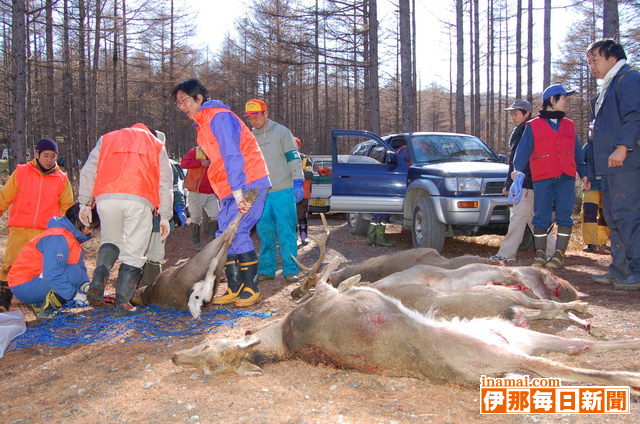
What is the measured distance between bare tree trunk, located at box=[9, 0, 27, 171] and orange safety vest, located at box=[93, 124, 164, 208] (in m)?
7.28

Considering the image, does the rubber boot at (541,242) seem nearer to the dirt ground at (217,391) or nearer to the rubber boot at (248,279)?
the dirt ground at (217,391)

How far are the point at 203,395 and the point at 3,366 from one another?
1947 mm

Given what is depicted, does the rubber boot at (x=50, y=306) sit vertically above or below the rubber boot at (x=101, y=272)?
below

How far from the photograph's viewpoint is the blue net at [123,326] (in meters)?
4.27

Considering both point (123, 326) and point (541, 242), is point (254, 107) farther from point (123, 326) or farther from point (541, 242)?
point (541, 242)

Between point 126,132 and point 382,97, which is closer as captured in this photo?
point 126,132

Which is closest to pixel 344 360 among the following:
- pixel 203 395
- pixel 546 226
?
pixel 203 395

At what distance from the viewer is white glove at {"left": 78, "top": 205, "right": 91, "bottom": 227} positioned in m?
5.05

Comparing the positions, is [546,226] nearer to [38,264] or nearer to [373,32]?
[38,264]

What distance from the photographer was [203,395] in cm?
304

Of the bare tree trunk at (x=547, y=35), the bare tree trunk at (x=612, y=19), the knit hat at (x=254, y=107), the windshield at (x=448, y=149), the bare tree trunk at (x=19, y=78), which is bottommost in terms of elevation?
the windshield at (x=448, y=149)

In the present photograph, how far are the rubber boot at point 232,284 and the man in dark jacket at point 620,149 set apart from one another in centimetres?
406

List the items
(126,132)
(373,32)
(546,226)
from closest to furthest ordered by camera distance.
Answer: (126,132) → (546,226) → (373,32)

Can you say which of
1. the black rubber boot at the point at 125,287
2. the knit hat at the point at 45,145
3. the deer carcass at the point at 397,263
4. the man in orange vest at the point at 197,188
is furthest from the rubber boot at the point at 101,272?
the man in orange vest at the point at 197,188
